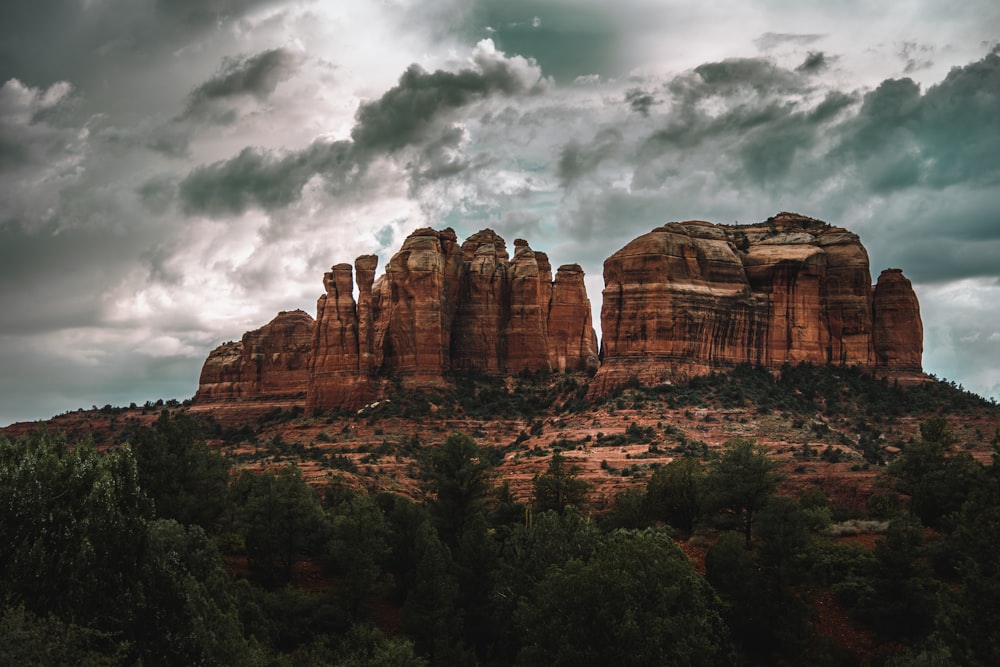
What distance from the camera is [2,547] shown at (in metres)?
25.9

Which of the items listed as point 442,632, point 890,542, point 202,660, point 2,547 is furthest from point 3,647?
point 890,542

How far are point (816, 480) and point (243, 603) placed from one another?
41158mm

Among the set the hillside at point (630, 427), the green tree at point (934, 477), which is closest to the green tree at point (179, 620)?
the green tree at point (934, 477)

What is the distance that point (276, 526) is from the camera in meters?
49.2

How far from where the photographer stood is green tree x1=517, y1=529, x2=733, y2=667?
102 feet

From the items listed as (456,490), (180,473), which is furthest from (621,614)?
(180,473)

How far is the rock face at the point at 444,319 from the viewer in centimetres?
10869

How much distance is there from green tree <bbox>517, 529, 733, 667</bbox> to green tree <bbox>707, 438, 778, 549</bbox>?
44.1ft

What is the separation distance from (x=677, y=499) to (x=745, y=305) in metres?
46.7

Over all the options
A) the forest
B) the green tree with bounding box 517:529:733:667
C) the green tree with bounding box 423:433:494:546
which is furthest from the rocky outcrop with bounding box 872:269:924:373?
the green tree with bounding box 517:529:733:667

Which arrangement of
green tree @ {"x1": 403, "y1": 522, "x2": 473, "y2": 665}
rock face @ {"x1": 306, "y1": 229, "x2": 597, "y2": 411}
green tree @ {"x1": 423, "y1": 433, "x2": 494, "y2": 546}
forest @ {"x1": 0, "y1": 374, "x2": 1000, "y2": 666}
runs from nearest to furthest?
forest @ {"x1": 0, "y1": 374, "x2": 1000, "y2": 666} < green tree @ {"x1": 403, "y1": 522, "x2": 473, "y2": 665} < green tree @ {"x1": 423, "y1": 433, "x2": 494, "y2": 546} < rock face @ {"x1": 306, "y1": 229, "x2": 597, "y2": 411}

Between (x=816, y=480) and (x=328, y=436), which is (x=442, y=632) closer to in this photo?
(x=816, y=480)

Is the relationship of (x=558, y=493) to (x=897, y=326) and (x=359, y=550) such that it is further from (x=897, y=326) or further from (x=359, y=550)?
(x=897, y=326)

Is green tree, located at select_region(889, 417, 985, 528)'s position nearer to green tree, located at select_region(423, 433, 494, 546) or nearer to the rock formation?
green tree, located at select_region(423, 433, 494, 546)
